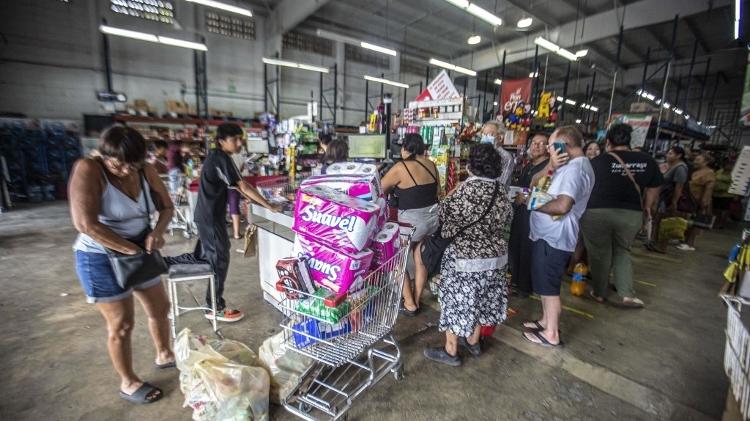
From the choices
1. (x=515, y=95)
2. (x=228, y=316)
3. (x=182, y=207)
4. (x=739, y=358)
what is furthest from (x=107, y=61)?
(x=739, y=358)

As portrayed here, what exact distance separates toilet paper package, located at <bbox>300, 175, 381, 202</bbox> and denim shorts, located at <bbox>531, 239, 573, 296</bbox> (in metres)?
1.58

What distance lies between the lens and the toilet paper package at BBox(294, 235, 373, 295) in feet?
4.80

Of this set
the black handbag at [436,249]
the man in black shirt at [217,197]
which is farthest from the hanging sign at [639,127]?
the man in black shirt at [217,197]

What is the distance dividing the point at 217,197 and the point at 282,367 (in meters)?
1.45

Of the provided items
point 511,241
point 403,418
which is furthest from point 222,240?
point 511,241

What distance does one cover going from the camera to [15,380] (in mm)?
2113

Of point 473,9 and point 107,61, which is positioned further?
point 107,61

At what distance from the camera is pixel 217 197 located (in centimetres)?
265

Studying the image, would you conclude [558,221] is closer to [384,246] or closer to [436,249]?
[436,249]

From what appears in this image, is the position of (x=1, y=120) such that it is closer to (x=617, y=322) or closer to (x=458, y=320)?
(x=458, y=320)

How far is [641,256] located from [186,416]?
246 inches

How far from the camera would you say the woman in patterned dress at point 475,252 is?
6.72 ft

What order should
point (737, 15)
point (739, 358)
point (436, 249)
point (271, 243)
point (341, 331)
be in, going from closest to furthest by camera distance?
point (739, 358) < point (341, 331) < point (436, 249) < point (271, 243) < point (737, 15)

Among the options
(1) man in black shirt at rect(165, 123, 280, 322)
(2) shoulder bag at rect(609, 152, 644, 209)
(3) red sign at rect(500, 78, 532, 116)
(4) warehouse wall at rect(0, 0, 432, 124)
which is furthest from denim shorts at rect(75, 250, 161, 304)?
(4) warehouse wall at rect(0, 0, 432, 124)
